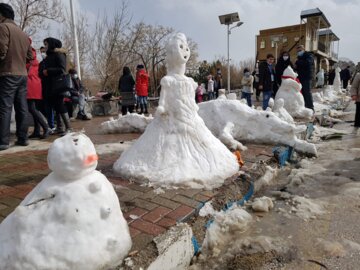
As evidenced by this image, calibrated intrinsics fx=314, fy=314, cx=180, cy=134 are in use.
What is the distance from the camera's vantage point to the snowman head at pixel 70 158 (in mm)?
1707

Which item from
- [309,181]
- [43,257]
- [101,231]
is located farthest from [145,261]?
[309,181]

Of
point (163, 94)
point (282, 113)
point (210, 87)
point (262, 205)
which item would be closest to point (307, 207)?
point (262, 205)

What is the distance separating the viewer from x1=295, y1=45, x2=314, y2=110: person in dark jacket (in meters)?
8.26

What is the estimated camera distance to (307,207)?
325 centimetres

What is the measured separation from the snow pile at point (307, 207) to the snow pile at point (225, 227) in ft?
1.78

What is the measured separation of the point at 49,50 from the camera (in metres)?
→ 5.62

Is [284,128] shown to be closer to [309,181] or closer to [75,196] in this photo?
[309,181]

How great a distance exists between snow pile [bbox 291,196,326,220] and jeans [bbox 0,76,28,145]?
4093 millimetres

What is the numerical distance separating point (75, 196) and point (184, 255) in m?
0.94

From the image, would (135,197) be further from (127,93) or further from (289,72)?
(127,93)

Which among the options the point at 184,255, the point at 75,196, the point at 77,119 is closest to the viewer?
the point at 75,196

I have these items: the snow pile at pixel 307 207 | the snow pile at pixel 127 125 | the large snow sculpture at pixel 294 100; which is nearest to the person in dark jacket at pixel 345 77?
the large snow sculpture at pixel 294 100

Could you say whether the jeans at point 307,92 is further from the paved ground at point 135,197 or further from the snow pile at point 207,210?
the snow pile at point 207,210

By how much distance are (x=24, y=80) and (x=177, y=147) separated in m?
3.05
